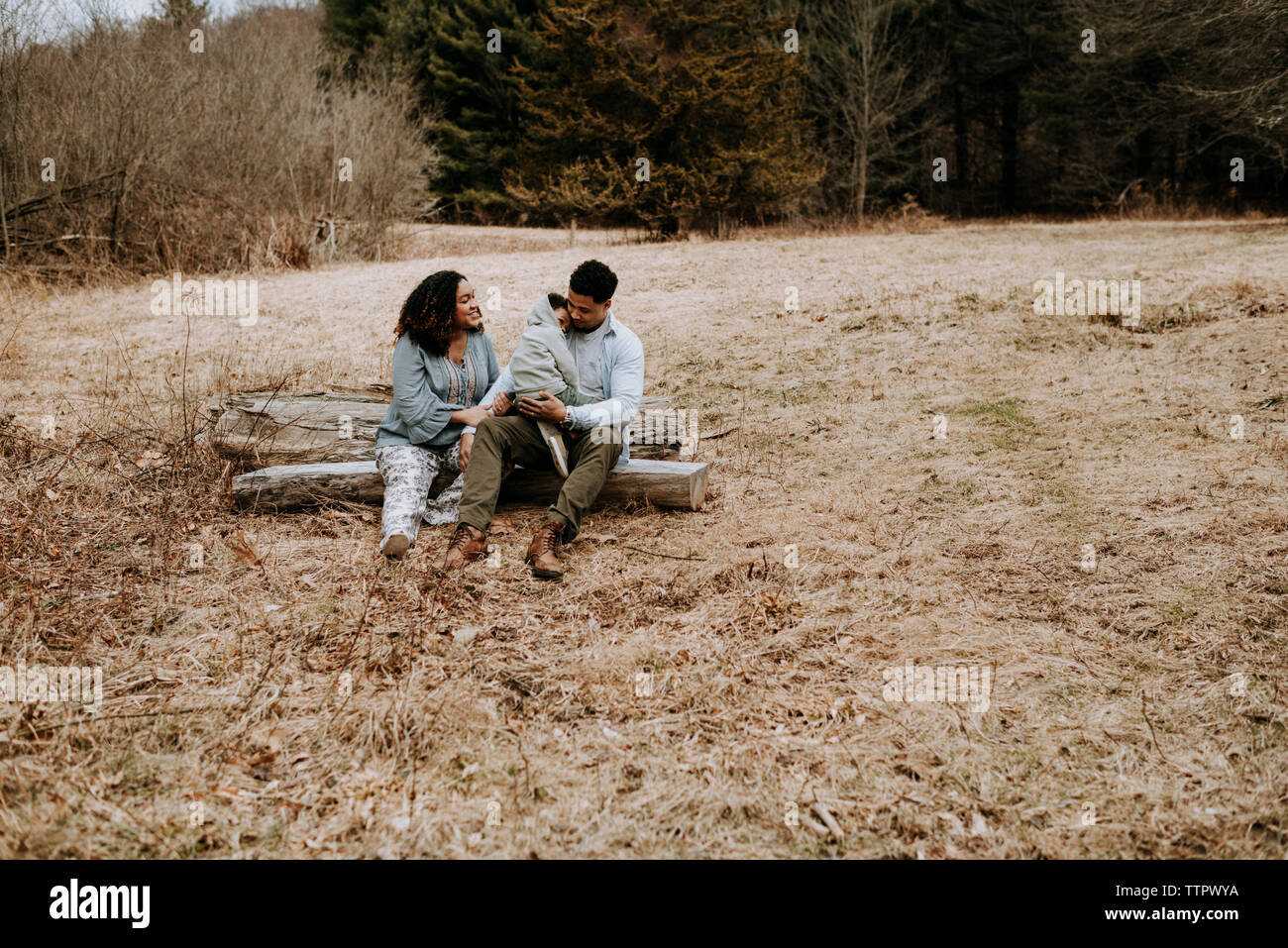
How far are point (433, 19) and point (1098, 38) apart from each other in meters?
20.9

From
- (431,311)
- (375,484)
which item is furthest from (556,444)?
(375,484)

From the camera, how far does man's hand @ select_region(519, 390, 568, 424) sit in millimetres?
4645

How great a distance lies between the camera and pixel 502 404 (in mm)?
4840

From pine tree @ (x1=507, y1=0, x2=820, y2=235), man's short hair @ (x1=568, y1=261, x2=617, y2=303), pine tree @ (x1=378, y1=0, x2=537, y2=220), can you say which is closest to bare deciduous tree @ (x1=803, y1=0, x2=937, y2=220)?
pine tree @ (x1=507, y1=0, x2=820, y2=235)

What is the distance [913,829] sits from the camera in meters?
2.64

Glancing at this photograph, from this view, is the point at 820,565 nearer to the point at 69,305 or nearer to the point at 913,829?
the point at 913,829

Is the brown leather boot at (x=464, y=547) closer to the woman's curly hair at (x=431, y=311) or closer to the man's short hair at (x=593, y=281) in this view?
the woman's curly hair at (x=431, y=311)

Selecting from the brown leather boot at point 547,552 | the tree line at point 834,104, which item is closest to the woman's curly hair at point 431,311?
the brown leather boot at point 547,552

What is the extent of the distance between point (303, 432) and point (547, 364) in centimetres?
176

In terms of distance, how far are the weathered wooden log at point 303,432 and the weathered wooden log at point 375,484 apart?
0.27m

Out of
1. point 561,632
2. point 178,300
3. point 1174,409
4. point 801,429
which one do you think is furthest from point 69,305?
point 1174,409

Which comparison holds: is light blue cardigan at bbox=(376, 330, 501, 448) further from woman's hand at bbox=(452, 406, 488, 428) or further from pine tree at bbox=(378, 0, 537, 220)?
pine tree at bbox=(378, 0, 537, 220)

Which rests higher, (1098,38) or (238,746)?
(1098,38)

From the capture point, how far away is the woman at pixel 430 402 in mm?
4805
